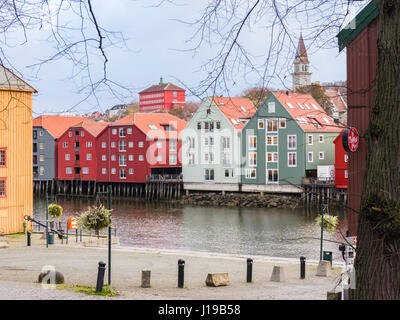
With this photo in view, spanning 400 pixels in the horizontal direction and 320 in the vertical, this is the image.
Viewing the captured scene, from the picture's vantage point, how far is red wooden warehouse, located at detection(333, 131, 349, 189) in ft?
183

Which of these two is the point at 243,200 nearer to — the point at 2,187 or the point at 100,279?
the point at 2,187

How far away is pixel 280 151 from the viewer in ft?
213

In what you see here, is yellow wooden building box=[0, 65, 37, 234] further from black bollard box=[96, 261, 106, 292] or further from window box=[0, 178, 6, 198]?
black bollard box=[96, 261, 106, 292]

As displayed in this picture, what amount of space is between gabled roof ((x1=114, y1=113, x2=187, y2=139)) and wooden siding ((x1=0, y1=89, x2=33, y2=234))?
134 feet

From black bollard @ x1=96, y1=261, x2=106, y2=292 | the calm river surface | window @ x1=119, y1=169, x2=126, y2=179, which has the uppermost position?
window @ x1=119, y1=169, x2=126, y2=179

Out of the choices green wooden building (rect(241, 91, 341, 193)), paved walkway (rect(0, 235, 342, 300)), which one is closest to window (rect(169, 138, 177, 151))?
green wooden building (rect(241, 91, 341, 193))

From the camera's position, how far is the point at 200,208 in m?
62.3

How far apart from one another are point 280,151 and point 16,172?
120 feet

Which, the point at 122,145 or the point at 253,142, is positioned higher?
the point at 122,145

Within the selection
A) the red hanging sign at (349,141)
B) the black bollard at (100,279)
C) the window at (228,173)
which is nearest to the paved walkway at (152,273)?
the black bollard at (100,279)

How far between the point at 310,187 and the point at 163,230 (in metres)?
24.3

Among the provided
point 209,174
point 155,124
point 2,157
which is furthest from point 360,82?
point 155,124
